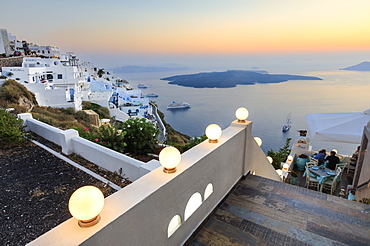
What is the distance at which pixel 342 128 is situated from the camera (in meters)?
6.04

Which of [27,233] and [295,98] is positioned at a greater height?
[27,233]

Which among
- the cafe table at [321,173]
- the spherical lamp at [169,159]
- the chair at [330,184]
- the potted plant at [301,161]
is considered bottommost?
the potted plant at [301,161]

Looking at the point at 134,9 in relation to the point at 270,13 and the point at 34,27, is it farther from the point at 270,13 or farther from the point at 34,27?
the point at 34,27

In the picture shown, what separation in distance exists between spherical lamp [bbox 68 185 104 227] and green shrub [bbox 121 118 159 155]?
178 inches

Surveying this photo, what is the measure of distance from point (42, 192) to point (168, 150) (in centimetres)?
316

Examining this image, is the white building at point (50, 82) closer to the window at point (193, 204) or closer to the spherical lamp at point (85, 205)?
the window at point (193, 204)

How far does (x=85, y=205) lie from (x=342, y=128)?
727 centimetres

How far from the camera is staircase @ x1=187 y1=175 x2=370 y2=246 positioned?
8.10ft

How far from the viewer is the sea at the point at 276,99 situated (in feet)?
113

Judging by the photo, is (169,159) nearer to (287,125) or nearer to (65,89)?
(65,89)

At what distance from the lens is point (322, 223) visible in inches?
111

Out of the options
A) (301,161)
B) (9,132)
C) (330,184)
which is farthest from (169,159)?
(301,161)

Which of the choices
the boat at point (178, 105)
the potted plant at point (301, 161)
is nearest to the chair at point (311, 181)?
the potted plant at point (301, 161)

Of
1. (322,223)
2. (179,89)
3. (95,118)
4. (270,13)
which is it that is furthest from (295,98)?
(322,223)
